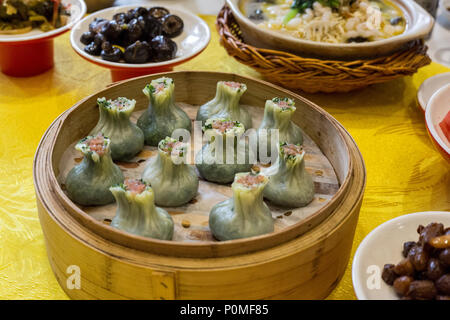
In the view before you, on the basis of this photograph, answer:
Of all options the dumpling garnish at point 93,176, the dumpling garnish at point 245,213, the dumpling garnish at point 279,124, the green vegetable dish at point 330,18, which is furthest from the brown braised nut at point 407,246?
the green vegetable dish at point 330,18

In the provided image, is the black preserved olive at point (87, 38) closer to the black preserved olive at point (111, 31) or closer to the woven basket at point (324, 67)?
the black preserved olive at point (111, 31)

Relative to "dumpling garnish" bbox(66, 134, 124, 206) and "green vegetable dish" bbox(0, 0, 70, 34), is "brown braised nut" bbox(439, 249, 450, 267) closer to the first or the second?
"dumpling garnish" bbox(66, 134, 124, 206)

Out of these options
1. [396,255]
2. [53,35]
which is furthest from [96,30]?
[396,255]

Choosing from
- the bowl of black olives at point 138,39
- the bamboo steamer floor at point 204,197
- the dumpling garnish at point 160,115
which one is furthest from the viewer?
the bowl of black olives at point 138,39

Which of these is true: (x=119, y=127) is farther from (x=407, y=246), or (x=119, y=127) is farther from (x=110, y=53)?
(x=407, y=246)

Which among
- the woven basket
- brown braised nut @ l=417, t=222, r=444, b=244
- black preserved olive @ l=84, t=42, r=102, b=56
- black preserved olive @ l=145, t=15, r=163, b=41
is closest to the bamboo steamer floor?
brown braised nut @ l=417, t=222, r=444, b=244

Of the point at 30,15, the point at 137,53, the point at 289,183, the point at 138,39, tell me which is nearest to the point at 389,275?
the point at 289,183
